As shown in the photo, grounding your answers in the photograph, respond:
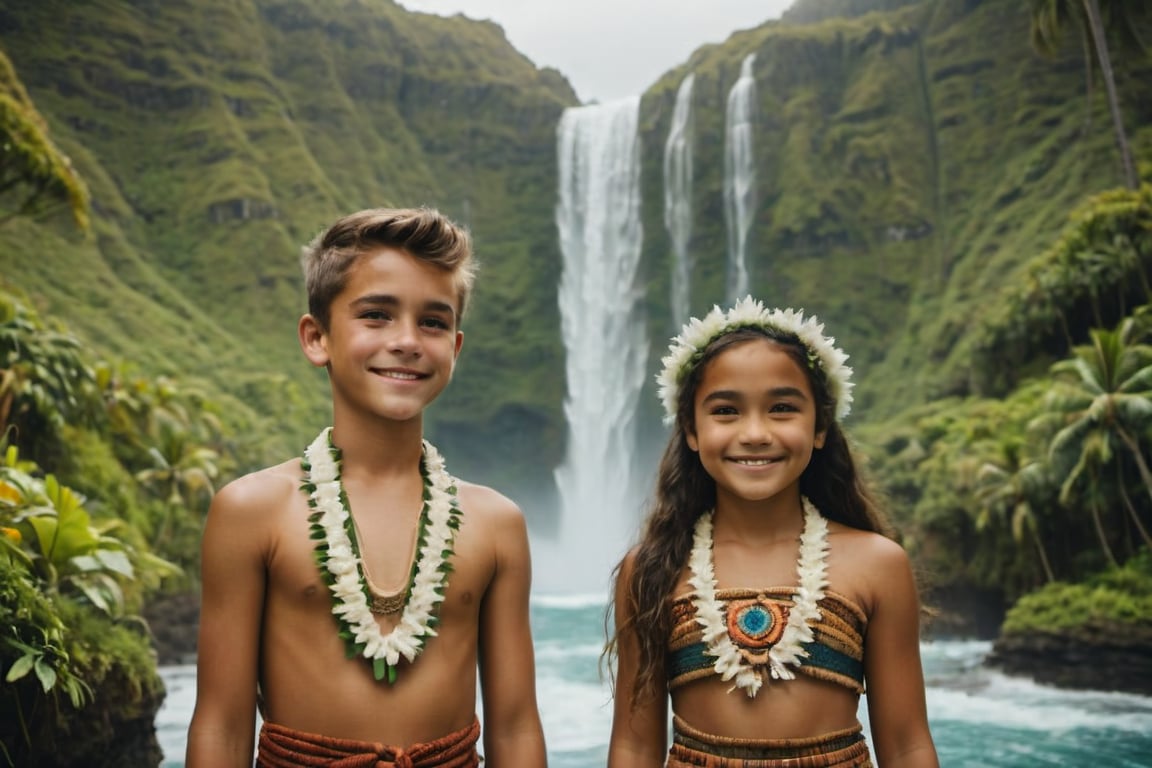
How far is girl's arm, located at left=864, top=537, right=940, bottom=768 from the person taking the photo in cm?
279

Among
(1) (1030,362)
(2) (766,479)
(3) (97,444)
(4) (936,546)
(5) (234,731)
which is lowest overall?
(5) (234,731)

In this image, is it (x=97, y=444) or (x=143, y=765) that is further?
(x=97, y=444)

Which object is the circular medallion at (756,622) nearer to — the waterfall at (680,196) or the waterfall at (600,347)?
the waterfall at (600,347)

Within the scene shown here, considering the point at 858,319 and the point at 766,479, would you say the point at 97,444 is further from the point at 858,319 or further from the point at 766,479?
the point at 858,319

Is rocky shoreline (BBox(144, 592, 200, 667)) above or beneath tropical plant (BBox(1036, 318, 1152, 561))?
Result: beneath

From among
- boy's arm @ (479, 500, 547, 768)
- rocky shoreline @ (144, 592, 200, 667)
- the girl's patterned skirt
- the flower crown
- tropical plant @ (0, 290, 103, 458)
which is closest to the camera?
boy's arm @ (479, 500, 547, 768)

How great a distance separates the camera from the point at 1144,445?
19.8 meters

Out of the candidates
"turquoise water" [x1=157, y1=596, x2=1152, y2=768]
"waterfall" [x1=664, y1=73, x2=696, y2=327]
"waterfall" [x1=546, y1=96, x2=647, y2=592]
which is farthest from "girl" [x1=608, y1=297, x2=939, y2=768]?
"waterfall" [x1=664, y1=73, x2=696, y2=327]

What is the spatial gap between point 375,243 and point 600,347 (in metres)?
49.0

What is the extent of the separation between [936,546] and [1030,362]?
849 centimetres

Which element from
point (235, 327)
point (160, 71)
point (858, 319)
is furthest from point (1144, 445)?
point (160, 71)

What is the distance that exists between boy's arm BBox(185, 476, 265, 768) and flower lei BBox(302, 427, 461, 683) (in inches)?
6.8

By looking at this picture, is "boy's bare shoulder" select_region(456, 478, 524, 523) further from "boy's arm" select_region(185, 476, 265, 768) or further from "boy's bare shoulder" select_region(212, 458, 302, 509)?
"boy's arm" select_region(185, 476, 265, 768)

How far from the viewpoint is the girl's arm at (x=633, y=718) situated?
2873 mm
